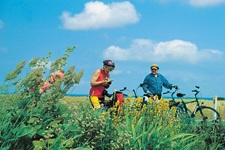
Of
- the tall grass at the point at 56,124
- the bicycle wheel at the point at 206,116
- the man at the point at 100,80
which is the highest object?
the man at the point at 100,80

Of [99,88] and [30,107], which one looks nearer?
[30,107]

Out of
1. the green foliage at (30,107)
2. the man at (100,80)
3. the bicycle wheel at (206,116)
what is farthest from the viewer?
the man at (100,80)


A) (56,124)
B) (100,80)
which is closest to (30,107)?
(56,124)

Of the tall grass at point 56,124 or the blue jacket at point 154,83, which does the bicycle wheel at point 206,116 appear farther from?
the tall grass at point 56,124

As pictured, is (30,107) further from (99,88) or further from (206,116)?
(206,116)

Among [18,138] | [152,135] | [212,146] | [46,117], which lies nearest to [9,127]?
[18,138]

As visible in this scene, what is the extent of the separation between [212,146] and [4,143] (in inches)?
163

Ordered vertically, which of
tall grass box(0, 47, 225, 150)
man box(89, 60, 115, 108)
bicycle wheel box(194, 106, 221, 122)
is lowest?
tall grass box(0, 47, 225, 150)

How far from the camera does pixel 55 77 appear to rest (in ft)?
16.4

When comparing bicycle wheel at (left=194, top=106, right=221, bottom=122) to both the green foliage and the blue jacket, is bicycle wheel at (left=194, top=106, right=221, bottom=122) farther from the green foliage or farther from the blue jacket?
the green foliage

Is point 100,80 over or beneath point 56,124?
over

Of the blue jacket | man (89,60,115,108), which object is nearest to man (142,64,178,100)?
the blue jacket

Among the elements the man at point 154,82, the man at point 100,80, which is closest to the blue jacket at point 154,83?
the man at point 154,82

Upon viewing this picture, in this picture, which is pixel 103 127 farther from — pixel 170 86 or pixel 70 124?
pixel 170 86
